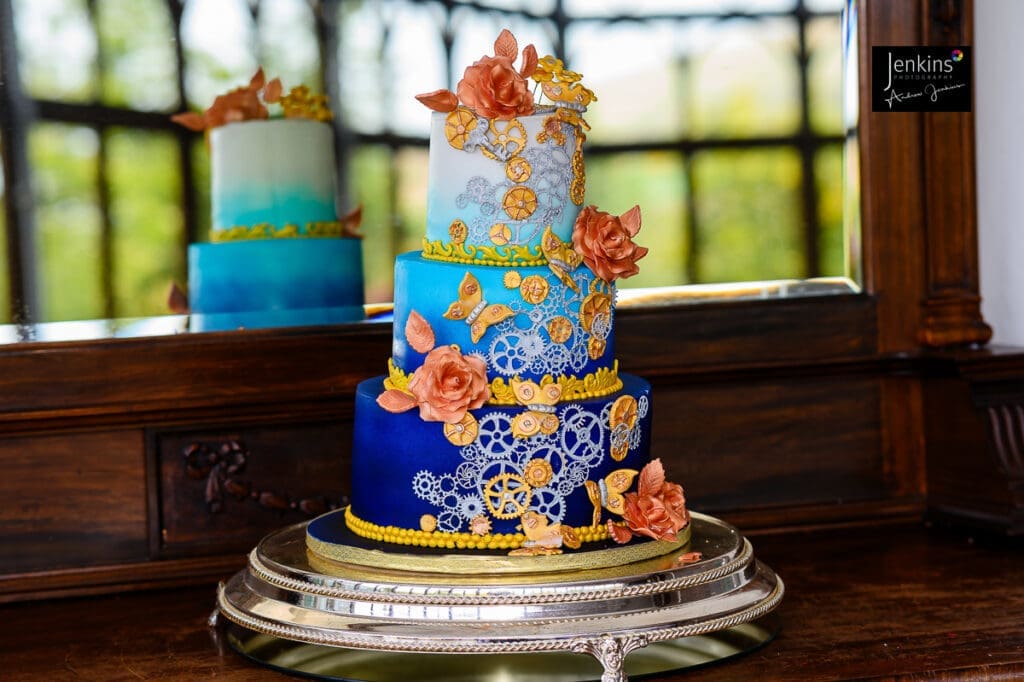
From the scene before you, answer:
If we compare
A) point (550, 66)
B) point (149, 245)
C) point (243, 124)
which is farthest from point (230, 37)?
point (550, 66)

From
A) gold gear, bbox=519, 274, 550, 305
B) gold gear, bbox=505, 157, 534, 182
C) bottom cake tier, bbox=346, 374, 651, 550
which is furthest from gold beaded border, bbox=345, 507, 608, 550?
gold gear, bbox=505, 157, 534, 182

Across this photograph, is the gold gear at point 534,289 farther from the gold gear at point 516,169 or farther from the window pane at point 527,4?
A: the window pane at point 527,4

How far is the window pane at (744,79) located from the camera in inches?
68.9

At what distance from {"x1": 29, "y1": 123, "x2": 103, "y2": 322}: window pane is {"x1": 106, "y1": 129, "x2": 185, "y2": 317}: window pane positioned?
3cm

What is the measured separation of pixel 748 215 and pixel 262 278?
A: 687mm

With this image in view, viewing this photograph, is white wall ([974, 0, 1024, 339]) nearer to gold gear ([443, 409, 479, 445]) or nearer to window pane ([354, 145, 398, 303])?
window pane ([354, 145, 398, 303])

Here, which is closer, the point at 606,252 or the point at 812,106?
the point at 606,252

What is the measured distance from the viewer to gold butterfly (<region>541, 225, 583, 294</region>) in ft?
3.84

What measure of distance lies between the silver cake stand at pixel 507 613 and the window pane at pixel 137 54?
25.8 inches

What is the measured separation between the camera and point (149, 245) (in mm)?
1576

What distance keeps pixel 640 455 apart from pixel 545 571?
0.55 feet

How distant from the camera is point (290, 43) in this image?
5.31ft

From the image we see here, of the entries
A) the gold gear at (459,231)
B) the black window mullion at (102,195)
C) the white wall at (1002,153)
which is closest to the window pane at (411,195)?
the black window mullion at (102,195)

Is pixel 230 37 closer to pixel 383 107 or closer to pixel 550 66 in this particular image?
pixel 383 107
